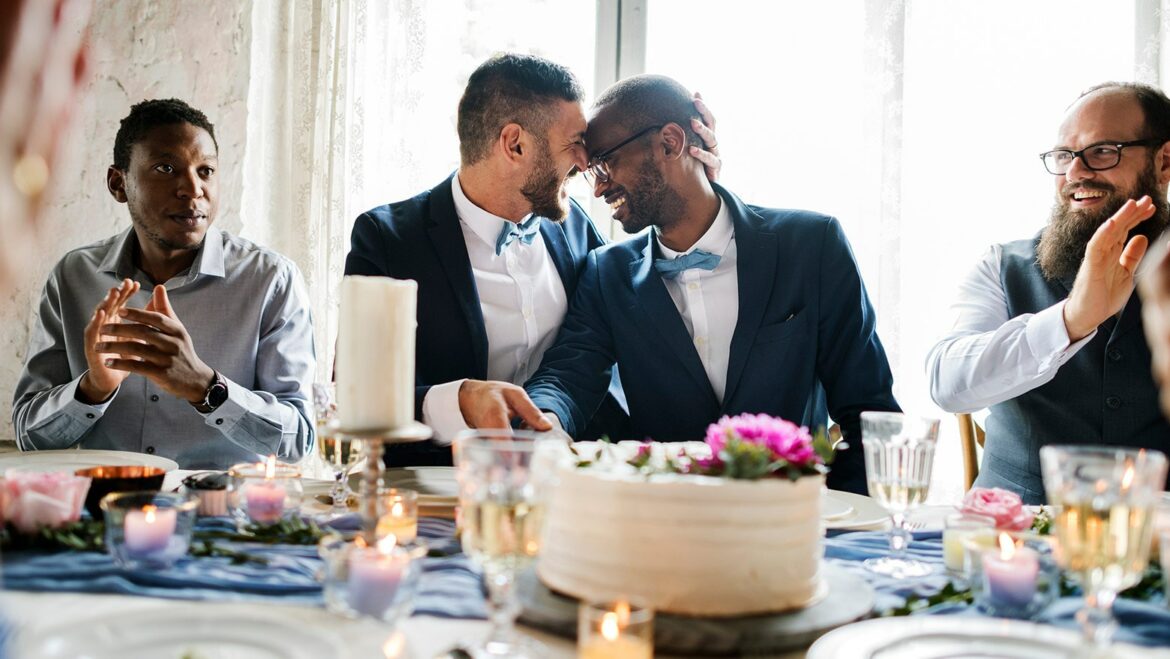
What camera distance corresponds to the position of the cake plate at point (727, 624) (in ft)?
3.11

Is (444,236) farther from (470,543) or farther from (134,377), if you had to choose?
(470,543)

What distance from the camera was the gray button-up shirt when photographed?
2.58 m

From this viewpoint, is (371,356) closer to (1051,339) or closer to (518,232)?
(518,232)

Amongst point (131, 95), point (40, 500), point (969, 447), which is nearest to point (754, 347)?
point (969, 447)

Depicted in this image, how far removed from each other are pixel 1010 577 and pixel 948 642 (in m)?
0.17

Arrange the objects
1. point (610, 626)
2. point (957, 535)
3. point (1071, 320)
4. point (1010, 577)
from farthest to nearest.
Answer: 1. point (1071, 320)
2. point (957, 535)
3. point (1010, 577)
4. point (610, 626)

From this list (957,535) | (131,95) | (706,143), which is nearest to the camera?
(957,535)

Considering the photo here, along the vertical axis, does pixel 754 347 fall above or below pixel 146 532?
above

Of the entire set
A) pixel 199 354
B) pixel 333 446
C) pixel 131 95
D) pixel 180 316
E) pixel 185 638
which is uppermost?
pixel 131 95

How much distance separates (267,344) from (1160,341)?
100 inches

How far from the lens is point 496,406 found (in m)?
2.04

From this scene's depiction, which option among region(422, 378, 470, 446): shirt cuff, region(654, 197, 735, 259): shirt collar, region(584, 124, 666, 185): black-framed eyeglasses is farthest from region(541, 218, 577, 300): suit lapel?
region(422, 378, 470, 446): shirt cuff

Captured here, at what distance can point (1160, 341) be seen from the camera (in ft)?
2.17

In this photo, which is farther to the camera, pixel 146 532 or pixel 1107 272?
pixel 1107 272
